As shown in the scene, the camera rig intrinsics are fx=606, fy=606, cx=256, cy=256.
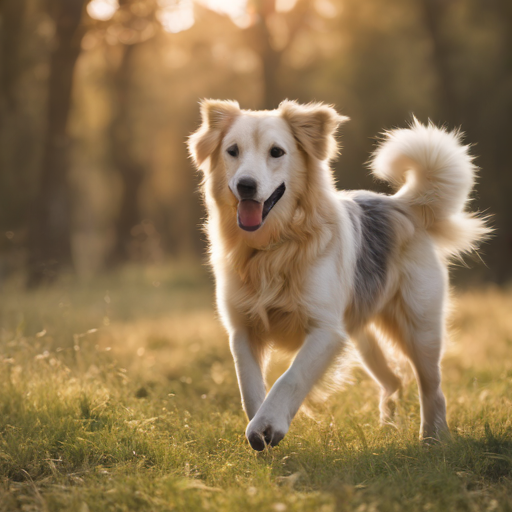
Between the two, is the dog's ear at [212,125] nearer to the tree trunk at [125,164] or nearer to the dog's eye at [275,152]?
the dog's eye at [275,152]

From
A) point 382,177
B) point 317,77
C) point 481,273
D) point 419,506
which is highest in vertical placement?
point 317,77

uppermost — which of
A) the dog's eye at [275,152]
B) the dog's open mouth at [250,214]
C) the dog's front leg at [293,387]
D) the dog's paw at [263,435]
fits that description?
the dog's eye at [275,152]

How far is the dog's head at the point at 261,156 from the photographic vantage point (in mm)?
3961

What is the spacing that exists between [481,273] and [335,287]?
1266 centimetres

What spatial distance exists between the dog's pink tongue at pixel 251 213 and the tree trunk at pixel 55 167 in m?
9.53

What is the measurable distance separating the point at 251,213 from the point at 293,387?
1.14m

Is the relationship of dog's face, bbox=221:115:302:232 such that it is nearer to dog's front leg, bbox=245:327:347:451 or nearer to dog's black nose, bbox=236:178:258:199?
dog's black nose, bbox=236:178:258:199

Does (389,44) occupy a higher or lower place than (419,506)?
higher

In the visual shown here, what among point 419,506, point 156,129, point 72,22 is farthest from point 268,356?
point 156,129

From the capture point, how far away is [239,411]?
507cm

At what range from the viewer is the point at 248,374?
399 cm

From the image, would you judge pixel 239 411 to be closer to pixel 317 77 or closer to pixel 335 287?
pixel 335 287

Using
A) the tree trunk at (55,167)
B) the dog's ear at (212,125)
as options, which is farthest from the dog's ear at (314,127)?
the tree trunk at (55,167)

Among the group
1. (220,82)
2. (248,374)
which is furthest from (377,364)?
(220,82)
